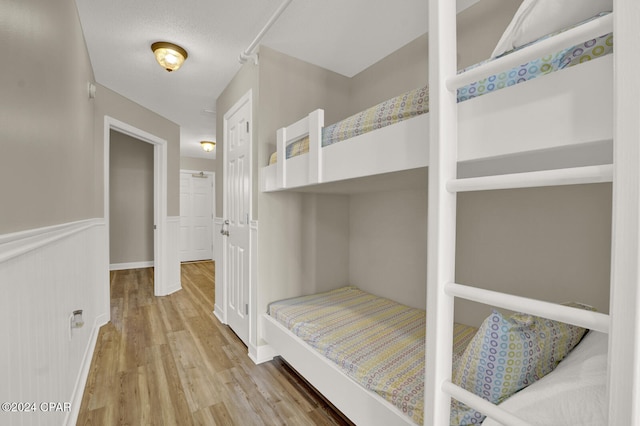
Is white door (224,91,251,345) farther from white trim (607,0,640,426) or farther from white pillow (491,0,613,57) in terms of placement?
white trim (607,0,640,426)

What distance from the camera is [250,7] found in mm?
1757

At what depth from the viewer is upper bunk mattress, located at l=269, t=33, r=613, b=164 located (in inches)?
24.5

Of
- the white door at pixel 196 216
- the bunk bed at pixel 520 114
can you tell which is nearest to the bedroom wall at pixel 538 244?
the bunk bed at pixel 520 114

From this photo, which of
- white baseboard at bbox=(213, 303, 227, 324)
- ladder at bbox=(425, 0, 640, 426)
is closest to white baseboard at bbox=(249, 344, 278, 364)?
white baseboard at bbox=(213, 303, 227, 324)

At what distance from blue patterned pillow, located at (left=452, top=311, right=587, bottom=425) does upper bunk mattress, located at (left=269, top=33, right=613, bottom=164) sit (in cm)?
67

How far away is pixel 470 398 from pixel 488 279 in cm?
112

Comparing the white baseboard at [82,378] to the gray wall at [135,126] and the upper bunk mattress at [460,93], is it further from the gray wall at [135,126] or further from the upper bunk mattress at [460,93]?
the upper bunk mattress at [460,93]

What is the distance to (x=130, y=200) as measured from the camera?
16.6 feet

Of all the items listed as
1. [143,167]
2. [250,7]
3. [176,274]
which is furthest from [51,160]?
[143,167]

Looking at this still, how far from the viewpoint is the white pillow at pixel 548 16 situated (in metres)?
0.65

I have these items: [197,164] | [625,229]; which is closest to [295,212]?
[625,229]

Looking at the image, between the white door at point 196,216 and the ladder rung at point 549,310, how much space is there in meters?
6.25

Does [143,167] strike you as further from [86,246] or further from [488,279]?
[488,279]

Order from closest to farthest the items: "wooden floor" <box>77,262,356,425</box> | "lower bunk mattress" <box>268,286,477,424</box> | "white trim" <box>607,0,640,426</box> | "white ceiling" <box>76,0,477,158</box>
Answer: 1. "white trim" <box>607,0,640,426</box>
2. "lower bunk mattress" <box>268,286,477,424</box>
3. "wooden floor" <box>77,262,356,425</box>
4. "white ceiling" <box>76,0,477,158</box>
